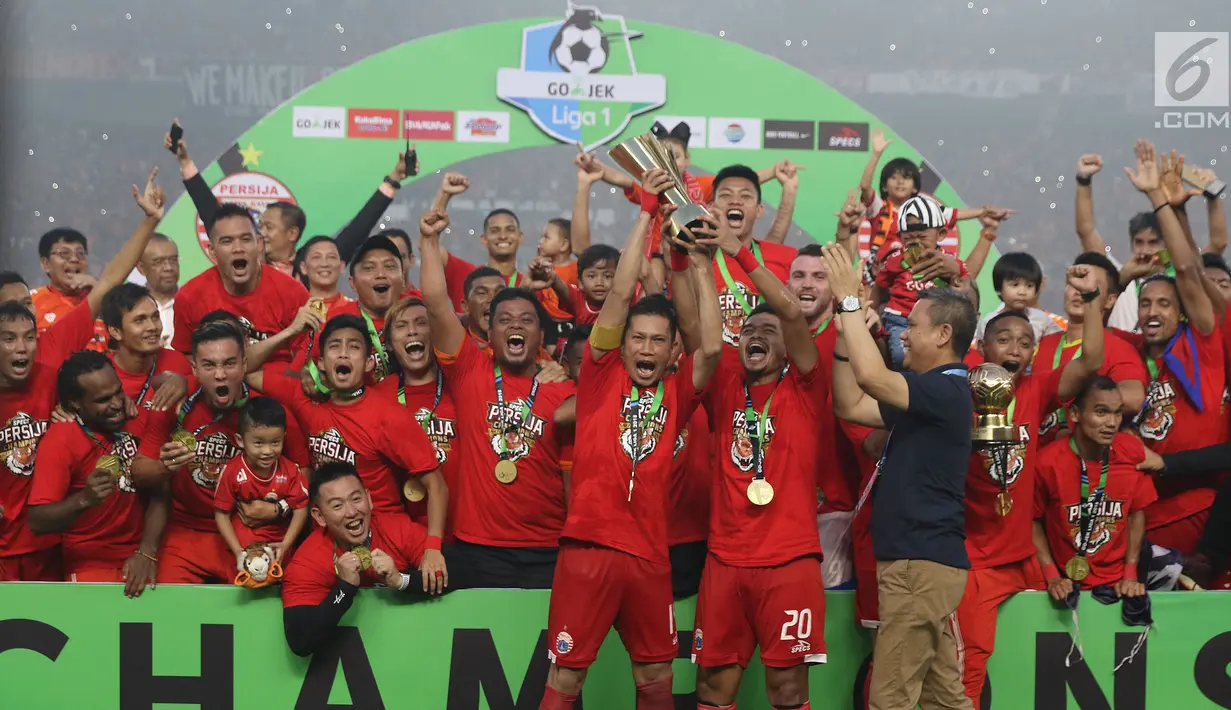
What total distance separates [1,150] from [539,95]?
3724mm

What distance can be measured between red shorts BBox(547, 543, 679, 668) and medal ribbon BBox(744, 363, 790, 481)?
0.50 meters

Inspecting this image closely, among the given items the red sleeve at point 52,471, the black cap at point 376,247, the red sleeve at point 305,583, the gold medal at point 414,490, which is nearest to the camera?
the red sleeve at point 305,583

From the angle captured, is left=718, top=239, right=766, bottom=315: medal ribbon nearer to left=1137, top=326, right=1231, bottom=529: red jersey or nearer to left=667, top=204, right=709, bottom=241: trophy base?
left=667, top=204, right=709, bottom=241: trophy base

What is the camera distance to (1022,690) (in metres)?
4.79

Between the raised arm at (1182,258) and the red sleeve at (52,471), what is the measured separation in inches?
180

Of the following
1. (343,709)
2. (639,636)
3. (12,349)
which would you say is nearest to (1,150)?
(12,349)

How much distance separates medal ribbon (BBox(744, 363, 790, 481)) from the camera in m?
4.46

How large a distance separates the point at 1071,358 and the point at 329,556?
9.86 feet

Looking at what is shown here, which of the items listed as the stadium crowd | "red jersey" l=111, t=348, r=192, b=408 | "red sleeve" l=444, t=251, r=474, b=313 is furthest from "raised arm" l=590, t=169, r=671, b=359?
"red sleeve" l=444, t=251, r=474, b=313

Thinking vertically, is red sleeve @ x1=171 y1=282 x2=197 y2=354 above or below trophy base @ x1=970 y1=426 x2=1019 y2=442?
above

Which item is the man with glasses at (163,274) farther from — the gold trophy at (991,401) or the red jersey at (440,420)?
the gold trophy at (991,401)

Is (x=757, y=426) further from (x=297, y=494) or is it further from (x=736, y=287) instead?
(x=297, y=494)

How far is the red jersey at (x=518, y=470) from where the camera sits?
495 cm

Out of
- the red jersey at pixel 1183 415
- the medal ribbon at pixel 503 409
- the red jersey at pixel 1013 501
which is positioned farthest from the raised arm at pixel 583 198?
the red jersey at pixel 1183 415
